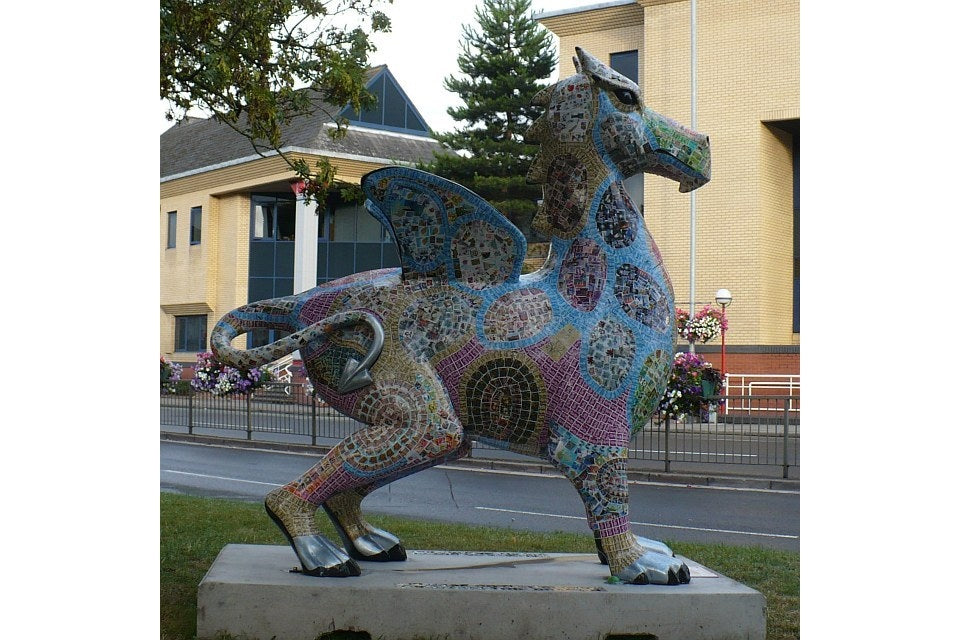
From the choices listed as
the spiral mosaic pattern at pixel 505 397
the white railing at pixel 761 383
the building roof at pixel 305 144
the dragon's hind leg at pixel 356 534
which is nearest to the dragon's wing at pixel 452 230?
the spiral mosaic pattern at pixel 505 397

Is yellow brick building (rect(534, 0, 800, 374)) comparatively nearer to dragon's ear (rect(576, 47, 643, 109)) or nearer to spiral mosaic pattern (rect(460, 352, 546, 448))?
dragon's ear (rect(576, 47, 643, 109))

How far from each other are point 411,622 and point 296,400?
14.4 m

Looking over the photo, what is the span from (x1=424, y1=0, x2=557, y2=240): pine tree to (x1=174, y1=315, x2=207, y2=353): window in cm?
1236

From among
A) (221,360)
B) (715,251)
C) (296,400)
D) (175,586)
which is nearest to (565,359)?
(221,360)

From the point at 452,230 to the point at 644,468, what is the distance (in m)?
9.21

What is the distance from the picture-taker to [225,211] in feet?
104

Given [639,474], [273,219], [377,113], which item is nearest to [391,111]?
[377,113]

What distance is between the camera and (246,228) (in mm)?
31250

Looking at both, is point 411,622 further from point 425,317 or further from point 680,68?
point 680,68

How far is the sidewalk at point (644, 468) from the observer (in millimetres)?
12473

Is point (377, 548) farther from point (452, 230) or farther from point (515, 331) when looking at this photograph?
point (452, 230)

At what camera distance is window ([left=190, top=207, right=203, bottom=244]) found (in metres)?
32.4

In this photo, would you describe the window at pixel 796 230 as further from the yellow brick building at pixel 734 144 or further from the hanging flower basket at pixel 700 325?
the hanging flower basket at pixel 700 325

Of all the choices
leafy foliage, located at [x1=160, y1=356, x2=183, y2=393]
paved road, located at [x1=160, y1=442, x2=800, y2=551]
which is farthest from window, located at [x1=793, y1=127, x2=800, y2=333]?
leafy foliage, located at [x1=160, y1=356, x2=183, y2=393]
